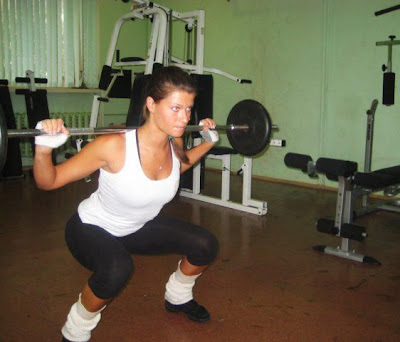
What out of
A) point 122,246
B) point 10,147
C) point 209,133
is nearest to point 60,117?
point 10,147

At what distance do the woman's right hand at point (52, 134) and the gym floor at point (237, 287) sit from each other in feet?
2.64

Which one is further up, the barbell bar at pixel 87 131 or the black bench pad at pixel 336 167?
the barbell bar at pixel 87 131

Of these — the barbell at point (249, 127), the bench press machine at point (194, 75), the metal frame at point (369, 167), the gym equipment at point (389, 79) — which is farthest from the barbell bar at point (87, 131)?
the gym equipment at point (389, 79)

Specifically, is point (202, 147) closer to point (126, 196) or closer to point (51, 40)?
point (126, 196)

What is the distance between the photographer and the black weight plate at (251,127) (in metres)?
2.26

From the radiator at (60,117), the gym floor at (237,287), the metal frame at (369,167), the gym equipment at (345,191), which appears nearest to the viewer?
the gym floor at (237,287)

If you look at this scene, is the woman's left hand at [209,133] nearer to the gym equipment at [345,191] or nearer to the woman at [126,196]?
the woman at [126,196]

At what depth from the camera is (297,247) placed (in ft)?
9.07

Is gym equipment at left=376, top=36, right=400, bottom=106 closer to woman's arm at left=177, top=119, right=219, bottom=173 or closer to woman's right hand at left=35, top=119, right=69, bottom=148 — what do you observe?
woman's arm at left=177, top=119, right=219, bottom=173

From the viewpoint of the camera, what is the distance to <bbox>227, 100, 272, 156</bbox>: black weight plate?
2262 millimetres

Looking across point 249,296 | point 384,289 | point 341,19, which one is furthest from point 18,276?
point 341,19

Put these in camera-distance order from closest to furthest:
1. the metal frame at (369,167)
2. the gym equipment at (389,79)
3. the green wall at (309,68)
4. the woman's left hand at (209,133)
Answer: the woman's left hand at (209,133)
the metal frame at (369,167)
the gym equipment at (389,79)
the green wall at (309,68)

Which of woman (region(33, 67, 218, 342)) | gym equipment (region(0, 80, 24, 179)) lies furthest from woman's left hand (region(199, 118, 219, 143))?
gym equipment (region(0, 80, 24, 179))

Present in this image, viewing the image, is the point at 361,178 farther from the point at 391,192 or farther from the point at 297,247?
the point at 391,192
